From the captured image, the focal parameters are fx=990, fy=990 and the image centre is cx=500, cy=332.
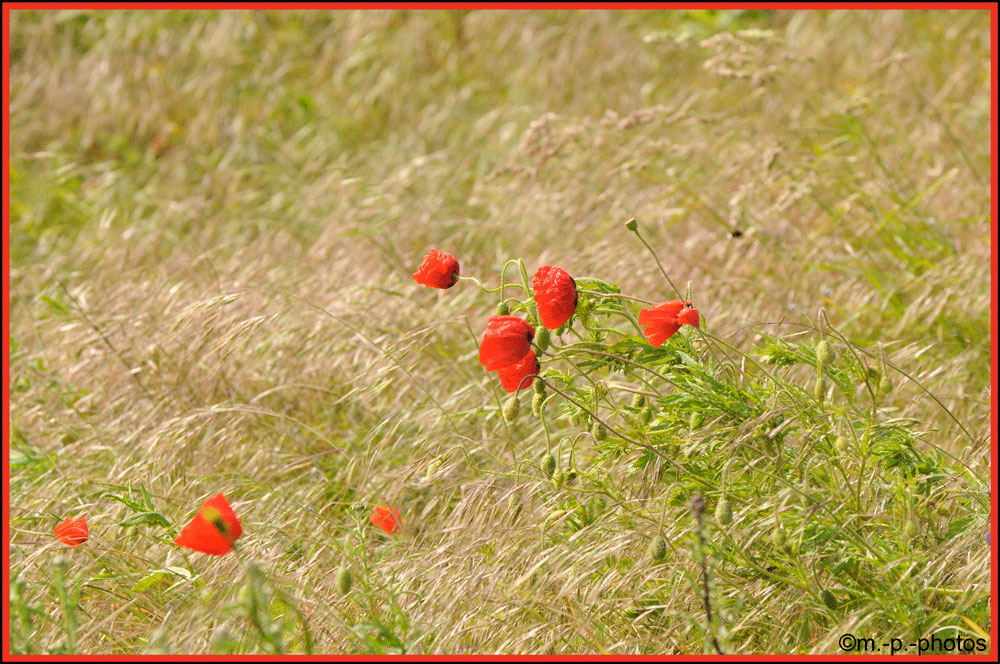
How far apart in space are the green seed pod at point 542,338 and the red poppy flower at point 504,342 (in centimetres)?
6

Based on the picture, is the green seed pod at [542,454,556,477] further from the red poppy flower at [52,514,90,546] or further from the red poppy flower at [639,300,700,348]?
the red poppy flower at [52,514,90,546]

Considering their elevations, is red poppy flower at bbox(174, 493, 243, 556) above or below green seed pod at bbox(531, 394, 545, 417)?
below

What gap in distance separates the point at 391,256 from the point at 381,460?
880mm

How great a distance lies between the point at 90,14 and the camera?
4.68 meters

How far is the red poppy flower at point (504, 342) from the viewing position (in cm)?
139

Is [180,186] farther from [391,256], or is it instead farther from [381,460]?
[381,460]

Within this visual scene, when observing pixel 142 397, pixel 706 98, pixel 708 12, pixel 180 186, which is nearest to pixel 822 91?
pixel 706 98

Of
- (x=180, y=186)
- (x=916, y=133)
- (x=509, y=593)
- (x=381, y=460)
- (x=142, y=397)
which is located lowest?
(x=180, y=186)

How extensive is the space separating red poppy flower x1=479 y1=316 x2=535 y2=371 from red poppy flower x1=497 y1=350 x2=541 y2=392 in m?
0.03

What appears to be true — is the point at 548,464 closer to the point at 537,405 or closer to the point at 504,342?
the point at 537,405

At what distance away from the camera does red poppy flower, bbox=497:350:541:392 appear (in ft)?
4.74

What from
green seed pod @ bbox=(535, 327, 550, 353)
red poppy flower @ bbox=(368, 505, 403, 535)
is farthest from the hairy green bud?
red poppy flower @ bbox=(368, 505, 403, 535)

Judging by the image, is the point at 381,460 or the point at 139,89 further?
the point at 139,89

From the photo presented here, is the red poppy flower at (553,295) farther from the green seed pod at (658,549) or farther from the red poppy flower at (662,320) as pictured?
the green seed pod at (658,549)
